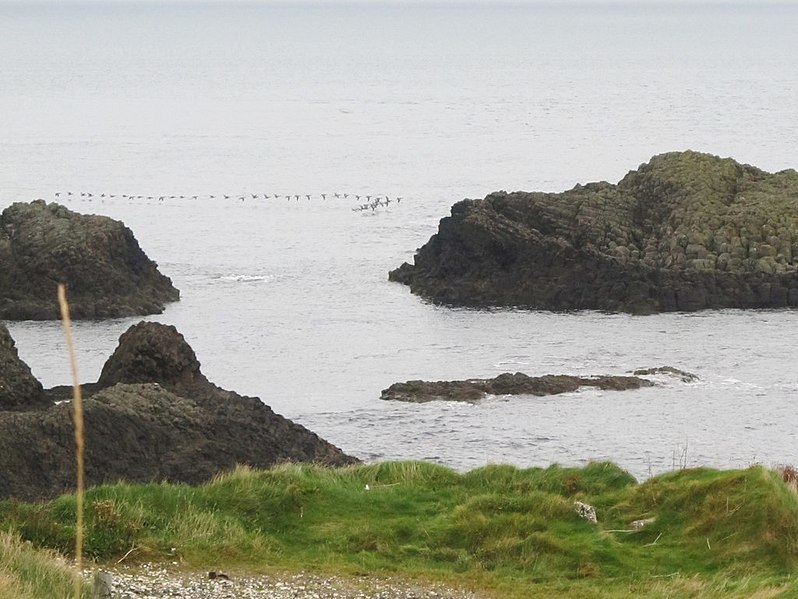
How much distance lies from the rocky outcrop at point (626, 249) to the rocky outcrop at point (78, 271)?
10506 millimetres

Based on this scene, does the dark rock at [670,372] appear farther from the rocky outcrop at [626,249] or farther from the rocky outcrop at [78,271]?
the rocky outcrop at [78,271]

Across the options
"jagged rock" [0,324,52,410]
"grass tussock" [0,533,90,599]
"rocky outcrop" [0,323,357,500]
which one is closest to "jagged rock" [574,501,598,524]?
"grass tussock" [0,533,90,599]

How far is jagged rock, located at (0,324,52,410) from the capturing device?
109 feet

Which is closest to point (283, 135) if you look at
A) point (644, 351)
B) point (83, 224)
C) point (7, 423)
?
point (83, 224)

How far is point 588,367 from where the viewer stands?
146 feet

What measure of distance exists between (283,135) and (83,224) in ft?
258

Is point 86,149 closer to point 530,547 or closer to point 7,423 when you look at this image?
point 7,423

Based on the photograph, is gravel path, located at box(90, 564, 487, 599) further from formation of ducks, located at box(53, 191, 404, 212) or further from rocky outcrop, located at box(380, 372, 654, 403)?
formation of ducks, located at box(53, 191, 404, 212)

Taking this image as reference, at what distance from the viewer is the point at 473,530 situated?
20.8 metres

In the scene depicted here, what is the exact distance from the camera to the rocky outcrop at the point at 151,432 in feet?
84.0

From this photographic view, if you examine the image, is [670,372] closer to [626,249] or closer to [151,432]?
[626,249]

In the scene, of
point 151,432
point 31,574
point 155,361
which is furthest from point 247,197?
point 31,574

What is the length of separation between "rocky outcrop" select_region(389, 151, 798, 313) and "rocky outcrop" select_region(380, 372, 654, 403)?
402 inches

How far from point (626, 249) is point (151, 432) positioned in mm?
30882
